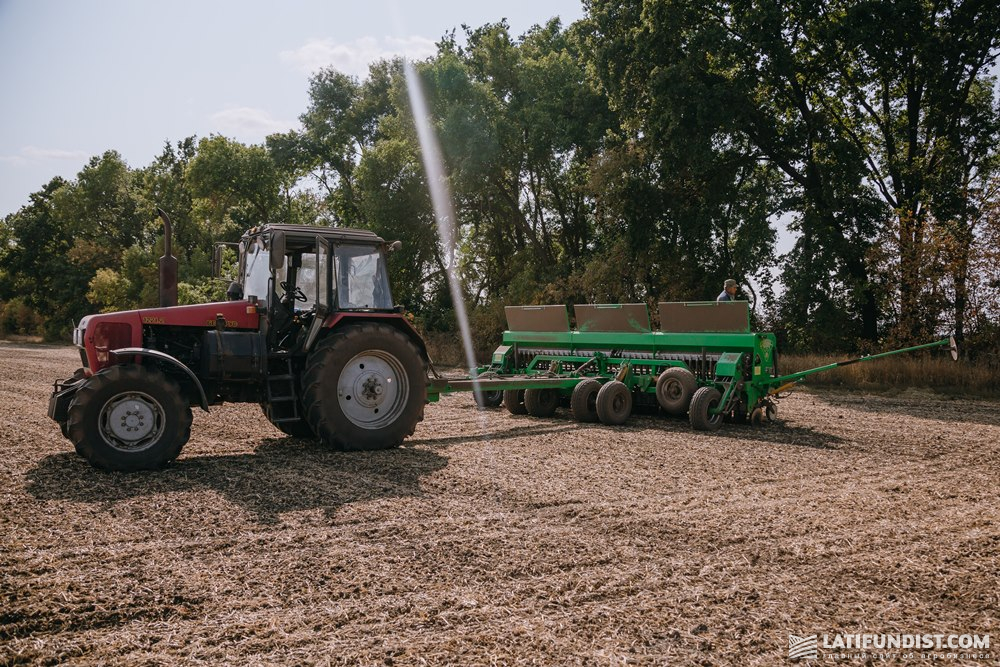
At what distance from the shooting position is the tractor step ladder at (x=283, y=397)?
7.91 meters

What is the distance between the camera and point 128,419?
6824 millimetres

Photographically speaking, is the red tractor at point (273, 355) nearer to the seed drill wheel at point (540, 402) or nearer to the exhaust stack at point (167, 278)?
the exhaust stack at point (167, 278)

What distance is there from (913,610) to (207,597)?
3.34m

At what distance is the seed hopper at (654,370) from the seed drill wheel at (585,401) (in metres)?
0.01

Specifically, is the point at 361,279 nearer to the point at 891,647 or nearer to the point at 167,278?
the point at 167,278

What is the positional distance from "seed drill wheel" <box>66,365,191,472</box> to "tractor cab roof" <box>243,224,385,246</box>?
1.87 m

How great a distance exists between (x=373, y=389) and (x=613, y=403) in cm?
342

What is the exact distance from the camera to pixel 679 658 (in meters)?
3.30

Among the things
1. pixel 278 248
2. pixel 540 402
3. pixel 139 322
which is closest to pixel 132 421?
pixel 139 322

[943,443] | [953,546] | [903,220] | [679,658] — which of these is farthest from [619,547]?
[903,220]

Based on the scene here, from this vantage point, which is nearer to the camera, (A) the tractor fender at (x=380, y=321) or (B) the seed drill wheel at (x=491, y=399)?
(A) the tractor fender at (x=380, y=321)

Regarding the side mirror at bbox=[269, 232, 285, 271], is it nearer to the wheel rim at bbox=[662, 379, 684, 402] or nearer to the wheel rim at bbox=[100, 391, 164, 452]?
the wheel rim at bbox=[100, 391, 164, 452]

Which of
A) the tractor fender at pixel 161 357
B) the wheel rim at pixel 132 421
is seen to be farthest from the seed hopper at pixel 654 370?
the wheel rim at pixel 132 421

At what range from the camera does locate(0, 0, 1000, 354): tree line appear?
16.8m
